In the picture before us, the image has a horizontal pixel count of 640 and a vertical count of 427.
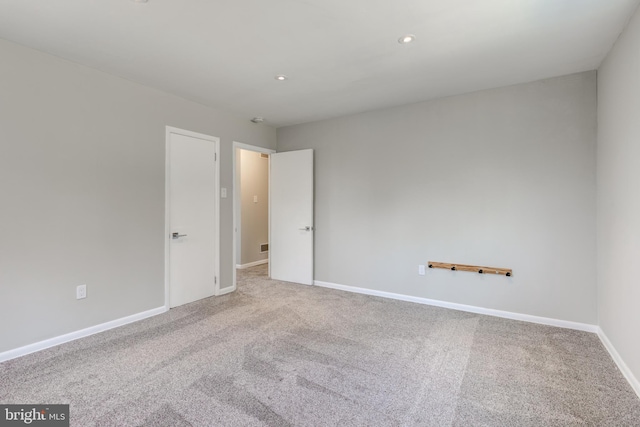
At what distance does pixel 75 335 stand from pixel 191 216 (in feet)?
5.21

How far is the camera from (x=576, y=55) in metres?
2.56

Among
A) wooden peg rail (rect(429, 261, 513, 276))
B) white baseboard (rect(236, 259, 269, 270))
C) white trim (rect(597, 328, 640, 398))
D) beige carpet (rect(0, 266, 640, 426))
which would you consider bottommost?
beige carpet (rect(0, 266, 640, 426))

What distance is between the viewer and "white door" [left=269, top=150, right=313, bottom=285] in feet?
14.9

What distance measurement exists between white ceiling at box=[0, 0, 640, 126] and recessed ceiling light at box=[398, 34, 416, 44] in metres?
0.06

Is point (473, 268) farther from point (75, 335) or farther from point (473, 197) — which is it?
point (75, 335)

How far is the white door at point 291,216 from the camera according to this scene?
455 centimetres

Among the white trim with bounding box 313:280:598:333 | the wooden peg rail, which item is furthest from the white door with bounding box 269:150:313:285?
the wooden peg rail

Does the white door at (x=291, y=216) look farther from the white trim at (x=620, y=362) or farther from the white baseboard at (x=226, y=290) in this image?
the white trim at (x=620, y=362)

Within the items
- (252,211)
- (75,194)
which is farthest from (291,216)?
(75,194)

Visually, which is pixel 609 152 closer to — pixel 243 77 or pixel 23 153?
pixel 243 77

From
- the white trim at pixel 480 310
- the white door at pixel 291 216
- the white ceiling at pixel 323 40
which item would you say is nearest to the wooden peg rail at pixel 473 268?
the white trim at pixel 480 310

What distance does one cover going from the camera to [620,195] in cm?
225

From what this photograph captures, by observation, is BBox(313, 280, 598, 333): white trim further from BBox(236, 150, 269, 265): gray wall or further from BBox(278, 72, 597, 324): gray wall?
BBox(236, 150, 269, 265): gray wall

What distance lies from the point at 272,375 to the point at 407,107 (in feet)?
11.0
